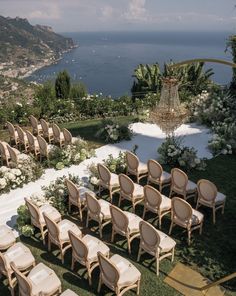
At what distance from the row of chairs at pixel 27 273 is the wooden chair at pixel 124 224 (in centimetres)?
179

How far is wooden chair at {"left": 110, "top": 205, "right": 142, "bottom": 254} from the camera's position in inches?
301

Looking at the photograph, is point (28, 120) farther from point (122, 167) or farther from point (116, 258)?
point (116, 258)

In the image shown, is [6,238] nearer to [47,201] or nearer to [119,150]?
[47,201]

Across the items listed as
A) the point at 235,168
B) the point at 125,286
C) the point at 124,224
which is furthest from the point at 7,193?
the point at 235,168

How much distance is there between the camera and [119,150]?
518 inches

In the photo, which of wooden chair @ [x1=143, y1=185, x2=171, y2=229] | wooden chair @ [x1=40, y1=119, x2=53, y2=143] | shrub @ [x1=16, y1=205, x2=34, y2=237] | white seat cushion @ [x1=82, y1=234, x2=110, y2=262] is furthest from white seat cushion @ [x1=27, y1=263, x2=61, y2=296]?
wooden chair @ [x1=40, y1=119, x2=53, y2=143]

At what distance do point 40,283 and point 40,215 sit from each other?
2.10 m

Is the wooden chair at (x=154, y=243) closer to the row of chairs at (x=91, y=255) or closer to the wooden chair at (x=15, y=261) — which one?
the row of chairs at (x=91, y=255)

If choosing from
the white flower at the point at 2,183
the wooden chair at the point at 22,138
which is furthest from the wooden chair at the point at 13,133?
the white flower at the point at 2,183

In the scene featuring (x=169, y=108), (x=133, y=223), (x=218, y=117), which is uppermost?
(x=169, y=108)

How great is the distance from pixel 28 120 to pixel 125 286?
1075 centimetres

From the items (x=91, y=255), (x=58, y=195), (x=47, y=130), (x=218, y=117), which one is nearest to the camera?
(x=91, y=255)

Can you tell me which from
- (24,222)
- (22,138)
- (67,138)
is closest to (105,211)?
(24,222)

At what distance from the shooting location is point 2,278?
24.2 feet
